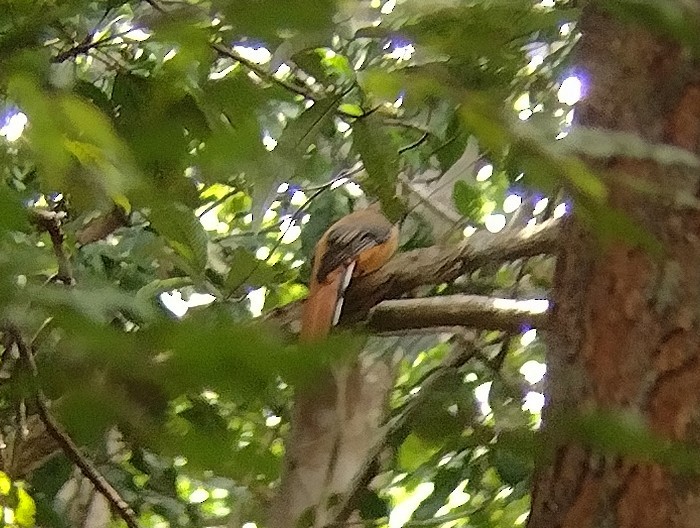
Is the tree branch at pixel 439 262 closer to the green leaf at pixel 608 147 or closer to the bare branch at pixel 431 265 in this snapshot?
the bare branch at pixel 431 265

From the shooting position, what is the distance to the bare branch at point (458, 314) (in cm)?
112

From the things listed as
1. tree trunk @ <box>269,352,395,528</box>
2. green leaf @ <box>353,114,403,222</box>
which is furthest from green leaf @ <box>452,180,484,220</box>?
green leaf @ <box>353,114,403,222</box>

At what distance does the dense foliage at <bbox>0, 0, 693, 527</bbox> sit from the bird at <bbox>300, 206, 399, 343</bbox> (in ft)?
0.22

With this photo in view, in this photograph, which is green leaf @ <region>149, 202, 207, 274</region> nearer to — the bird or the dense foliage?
the dense foliage

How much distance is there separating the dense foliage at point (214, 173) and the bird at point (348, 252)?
0.07m

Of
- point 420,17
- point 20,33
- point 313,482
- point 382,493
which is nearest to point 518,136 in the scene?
point 420,17

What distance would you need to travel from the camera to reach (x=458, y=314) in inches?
45.4

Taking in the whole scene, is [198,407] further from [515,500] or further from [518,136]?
[515,500]

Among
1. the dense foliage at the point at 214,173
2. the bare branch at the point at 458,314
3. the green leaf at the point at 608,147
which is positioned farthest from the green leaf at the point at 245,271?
the green leaf at the point at 608,147

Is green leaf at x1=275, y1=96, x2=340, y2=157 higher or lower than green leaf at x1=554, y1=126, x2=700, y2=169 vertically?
lower

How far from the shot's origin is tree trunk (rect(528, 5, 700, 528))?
678 millimetres

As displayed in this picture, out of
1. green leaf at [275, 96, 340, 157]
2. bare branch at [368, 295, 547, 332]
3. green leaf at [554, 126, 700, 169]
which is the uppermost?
green leaf at [554, 126, 700, 169]

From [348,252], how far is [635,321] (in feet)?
2.01

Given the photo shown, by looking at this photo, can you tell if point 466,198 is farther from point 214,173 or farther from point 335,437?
point 214,173
